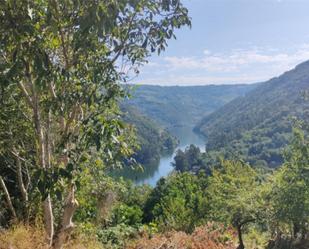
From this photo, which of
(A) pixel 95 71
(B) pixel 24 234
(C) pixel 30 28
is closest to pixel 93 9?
(C) pixel 30 28

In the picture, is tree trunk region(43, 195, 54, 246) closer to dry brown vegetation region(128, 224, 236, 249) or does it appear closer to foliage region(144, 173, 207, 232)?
dry brown vegetation region(128, 224, 236, 249)

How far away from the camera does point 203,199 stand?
16.2 metres

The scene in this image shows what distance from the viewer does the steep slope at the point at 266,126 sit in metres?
64.8

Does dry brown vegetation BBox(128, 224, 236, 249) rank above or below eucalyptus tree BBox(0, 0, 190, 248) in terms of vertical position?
below

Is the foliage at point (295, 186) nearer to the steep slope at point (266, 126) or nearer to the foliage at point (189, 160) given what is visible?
the steep slope at point (266, 126)

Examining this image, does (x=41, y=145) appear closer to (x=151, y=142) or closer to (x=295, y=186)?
(x=295, y=186)

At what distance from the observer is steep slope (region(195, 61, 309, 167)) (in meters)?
64.8

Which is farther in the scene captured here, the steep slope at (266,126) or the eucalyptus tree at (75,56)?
the steep slope at (266,126)

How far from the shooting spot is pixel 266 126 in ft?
277

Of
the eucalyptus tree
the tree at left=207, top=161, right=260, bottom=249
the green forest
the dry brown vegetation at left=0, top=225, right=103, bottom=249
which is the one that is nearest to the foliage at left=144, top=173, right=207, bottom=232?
the green forest

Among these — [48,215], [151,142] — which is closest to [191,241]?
[48,215]

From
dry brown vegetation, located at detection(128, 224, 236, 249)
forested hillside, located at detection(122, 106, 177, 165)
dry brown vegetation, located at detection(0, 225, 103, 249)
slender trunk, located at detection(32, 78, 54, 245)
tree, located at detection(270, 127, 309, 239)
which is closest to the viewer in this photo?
slender trunk, located at detection(32, 78, 54, 245)

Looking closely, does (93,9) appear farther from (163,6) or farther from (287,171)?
(287,171)

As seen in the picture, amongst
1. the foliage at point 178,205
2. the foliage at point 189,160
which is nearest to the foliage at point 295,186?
the foliage at point 178,205
